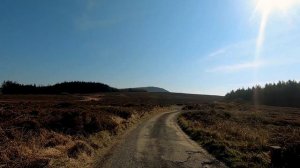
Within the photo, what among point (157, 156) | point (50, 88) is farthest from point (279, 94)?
point (157, 156)

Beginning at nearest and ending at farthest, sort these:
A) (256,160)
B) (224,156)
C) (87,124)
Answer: (256,160), (224,156), (87,124)

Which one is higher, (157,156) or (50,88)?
(50,88)

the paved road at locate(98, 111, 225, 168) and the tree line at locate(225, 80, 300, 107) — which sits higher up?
the tree line at locate(225, 80, 300, 107)

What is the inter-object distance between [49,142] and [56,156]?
4153mm

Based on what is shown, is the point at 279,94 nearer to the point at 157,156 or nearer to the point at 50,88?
the point at 50,88

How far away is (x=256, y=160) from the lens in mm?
16734

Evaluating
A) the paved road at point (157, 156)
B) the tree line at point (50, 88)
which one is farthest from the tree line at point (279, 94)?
the paved road at point (157, 156)

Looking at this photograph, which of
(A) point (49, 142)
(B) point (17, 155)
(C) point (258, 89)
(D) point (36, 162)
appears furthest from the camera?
(C) point (258, 89)

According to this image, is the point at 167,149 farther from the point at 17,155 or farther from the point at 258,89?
the point at 258,89

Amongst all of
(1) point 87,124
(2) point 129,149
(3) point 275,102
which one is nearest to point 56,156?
(2) point 129,149

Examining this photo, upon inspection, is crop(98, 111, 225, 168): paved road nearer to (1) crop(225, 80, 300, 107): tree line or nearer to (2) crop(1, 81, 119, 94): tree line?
(1) crop(225, 80, 300, 107): tree line

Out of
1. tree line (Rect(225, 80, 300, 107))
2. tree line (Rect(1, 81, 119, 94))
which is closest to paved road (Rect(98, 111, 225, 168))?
tree line (Rect(225, 80, 300, 107))

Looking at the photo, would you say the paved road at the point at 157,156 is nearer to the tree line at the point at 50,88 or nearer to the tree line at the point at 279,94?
the tree line at the point at 279,94

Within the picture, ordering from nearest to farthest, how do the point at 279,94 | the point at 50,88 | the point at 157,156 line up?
the point at 157,156, the point at 279,94, the point at 50,88
